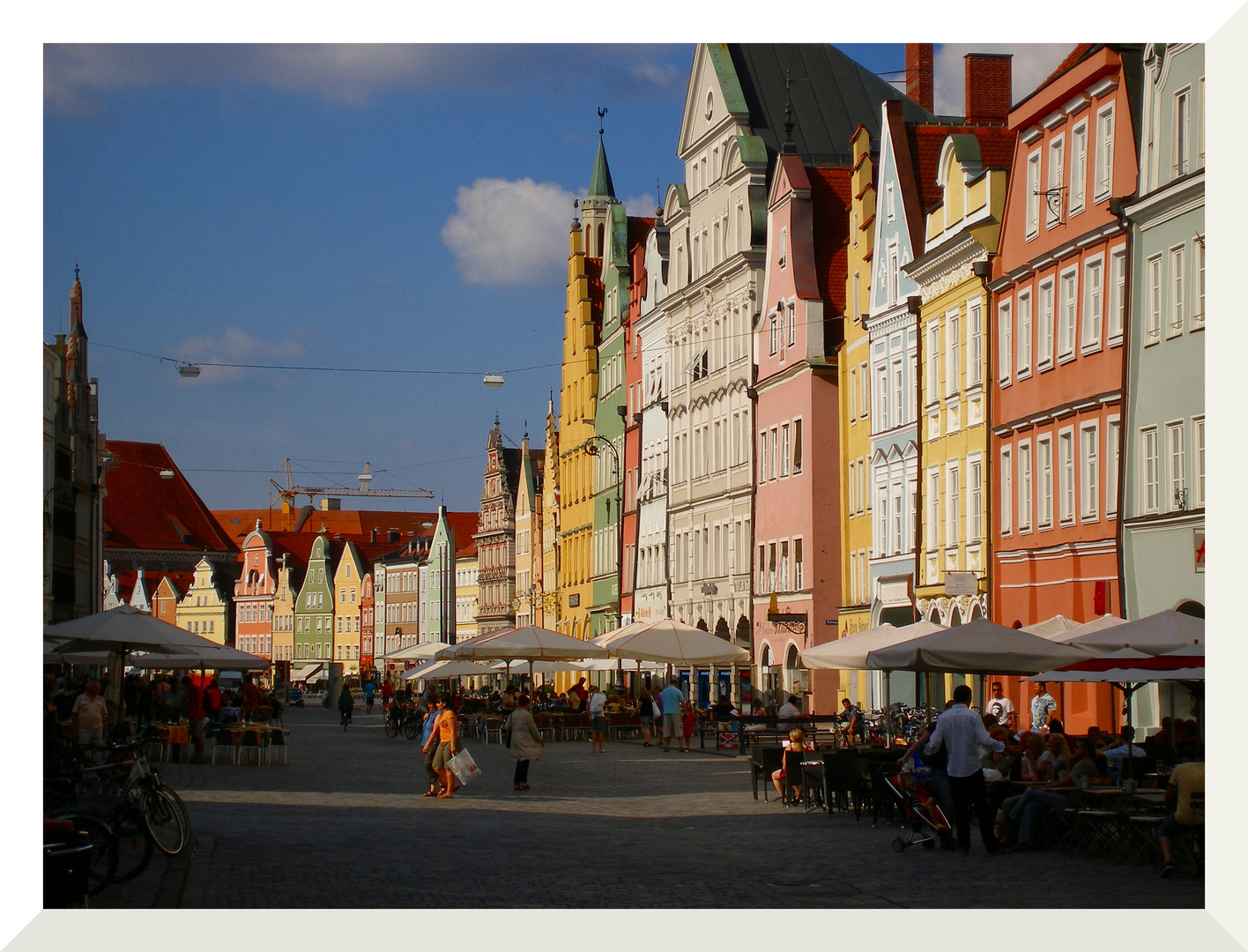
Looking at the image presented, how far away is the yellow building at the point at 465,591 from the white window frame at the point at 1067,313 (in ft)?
307

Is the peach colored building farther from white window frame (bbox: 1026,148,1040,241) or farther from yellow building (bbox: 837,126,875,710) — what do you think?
yellow building (bbox: 837,126,875,710)

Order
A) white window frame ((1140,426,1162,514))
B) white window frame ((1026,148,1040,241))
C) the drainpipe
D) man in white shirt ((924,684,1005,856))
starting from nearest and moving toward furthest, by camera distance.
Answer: man in white shirt ((924,684,1005,856)) → white window frame ((1140,426,1162,514)) → the drainpipe → white window frame ((1026,148,1040,241))

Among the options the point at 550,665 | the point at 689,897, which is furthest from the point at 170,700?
the point at 689,897

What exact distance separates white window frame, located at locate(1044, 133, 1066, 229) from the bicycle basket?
72.8 feet

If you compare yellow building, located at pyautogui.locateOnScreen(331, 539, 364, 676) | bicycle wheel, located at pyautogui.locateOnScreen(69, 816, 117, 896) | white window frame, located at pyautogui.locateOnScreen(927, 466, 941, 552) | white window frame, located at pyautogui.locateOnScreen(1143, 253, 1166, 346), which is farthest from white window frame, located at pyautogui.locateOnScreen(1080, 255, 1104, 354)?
yellow building, located at pyautogui.locateOnScreen(331, 539, 364, 676)

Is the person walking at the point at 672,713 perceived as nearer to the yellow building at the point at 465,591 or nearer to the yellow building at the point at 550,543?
the yellow building at the point at 550,543

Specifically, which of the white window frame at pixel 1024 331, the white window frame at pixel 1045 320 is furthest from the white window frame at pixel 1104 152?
the white window frame at pixel 1024 331

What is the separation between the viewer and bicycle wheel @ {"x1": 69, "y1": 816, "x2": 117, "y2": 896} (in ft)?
51.0

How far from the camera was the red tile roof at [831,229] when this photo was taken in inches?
2074

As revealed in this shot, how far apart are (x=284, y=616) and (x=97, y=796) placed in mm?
150885

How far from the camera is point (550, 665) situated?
56.7 meters

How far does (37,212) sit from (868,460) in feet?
114

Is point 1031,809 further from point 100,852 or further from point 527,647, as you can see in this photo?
point 527,647
